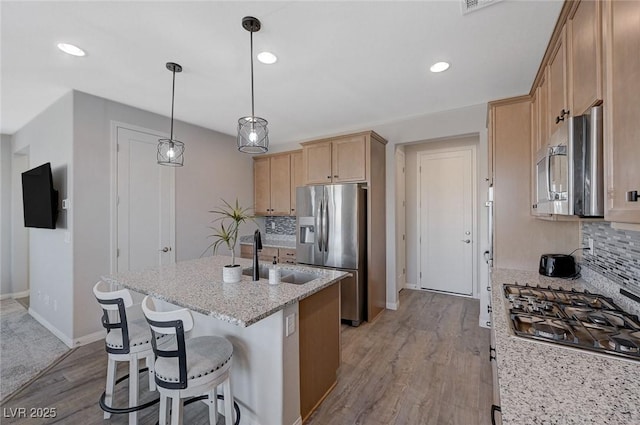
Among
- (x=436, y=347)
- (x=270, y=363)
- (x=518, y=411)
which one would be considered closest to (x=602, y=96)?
(x=518, y=411)

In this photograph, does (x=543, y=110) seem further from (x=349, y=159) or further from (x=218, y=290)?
(x=218, y=290)

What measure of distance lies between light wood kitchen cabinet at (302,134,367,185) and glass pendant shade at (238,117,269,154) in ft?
5.49

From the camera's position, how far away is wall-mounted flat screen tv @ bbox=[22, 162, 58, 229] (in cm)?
307

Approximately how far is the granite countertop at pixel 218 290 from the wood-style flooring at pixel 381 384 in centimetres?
90

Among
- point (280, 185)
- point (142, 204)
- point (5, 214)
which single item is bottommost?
point (5, 214)

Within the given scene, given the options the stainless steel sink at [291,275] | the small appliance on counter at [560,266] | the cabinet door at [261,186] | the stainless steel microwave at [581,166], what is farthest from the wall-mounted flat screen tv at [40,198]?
the small appliance on counter at [560,266]

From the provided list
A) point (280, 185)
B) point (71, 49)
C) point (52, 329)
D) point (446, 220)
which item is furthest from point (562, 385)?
point (52, 329)

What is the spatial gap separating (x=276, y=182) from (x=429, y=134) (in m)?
2.62

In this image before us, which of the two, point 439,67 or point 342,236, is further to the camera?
point 342,236

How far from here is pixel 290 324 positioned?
5.47 feet

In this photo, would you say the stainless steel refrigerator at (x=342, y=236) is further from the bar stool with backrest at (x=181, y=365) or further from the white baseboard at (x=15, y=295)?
the white baseboard at (x=15, y=295)

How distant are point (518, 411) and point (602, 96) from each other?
45.2 inches

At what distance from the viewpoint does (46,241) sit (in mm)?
3406

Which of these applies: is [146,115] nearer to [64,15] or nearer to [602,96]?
[64,15]
